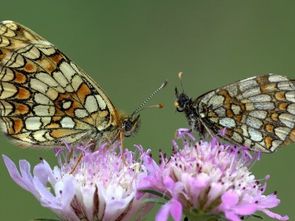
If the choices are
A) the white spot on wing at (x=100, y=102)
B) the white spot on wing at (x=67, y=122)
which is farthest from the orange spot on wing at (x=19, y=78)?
the white spot on wing at (x=100, y=102)

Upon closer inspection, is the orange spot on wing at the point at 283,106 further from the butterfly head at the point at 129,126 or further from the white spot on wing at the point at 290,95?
the butterfly head at the point at 129,126

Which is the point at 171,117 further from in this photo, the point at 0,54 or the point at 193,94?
the point at 0,54

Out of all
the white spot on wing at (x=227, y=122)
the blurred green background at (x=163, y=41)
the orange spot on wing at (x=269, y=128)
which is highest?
the orange spot on wing at (x=269, y=128)

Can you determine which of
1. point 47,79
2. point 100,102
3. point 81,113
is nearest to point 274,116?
point 100,102

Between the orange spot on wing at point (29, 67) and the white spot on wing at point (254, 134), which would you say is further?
the orange spot on wing at point (29, 67)

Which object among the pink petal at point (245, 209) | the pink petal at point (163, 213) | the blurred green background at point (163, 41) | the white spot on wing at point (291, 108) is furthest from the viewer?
the blurred green background at point (163, 41)

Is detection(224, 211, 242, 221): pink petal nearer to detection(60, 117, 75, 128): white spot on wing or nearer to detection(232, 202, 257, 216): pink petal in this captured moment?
detection(232, 202, 257, 216): pink petal

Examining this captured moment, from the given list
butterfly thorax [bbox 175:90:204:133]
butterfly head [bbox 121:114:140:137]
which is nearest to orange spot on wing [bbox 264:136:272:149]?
butterfly thorax [bbox 175:90:204:133]

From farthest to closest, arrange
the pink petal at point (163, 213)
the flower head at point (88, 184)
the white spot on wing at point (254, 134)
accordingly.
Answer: the white spot on wing at point (254, 134), the flower head at point (88, 184), the pink petal at point (163, 213)

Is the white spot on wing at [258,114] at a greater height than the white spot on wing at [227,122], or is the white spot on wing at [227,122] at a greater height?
the white spot on wing at [258,114]
